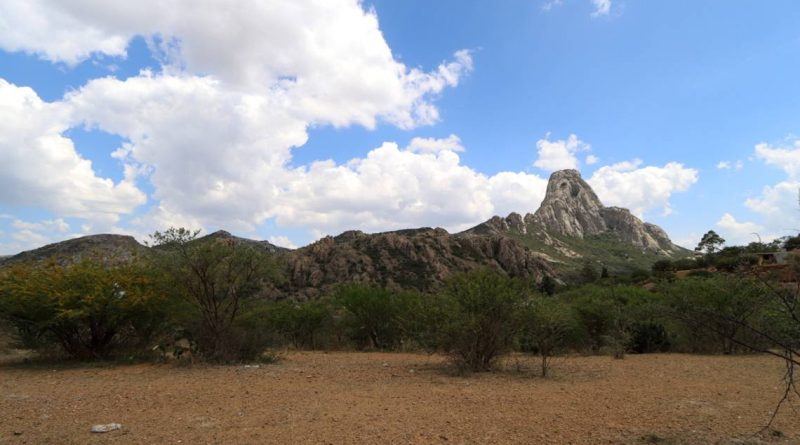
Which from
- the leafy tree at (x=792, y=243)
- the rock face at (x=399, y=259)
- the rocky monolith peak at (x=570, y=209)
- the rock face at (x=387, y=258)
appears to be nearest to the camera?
the leafy tree at (x=792, y=243)

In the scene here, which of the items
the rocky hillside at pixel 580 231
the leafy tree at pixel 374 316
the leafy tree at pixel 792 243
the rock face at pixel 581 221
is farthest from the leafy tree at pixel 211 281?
the rock face at pixel 581 221

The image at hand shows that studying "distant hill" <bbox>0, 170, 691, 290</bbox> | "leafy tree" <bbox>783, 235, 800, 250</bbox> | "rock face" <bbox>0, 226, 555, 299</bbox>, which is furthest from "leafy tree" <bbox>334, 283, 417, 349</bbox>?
"rock face" <bbox>0, 226, 555, 299</bbox>

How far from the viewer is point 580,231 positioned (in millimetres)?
130750

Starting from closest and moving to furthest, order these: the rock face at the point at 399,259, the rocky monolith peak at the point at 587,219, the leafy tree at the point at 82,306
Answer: the leafy tree at the point at 82,306 < the rock face at the point at 399,259 < the rocky monolith peak at the point at 587,219

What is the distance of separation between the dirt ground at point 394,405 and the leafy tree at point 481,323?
676 mm

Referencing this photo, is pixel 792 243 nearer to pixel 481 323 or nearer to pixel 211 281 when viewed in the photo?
pixel 481 323

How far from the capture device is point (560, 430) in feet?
22.0

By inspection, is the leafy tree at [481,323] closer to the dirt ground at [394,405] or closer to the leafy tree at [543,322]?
the leafy tree at [543,322]

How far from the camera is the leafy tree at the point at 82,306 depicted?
13570 mm

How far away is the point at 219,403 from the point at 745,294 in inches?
634

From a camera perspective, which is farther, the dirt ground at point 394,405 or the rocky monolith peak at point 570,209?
the rocky monolith peak at point 570,209

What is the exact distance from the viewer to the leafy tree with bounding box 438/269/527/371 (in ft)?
40.9

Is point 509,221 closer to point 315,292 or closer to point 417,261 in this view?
point 417,261

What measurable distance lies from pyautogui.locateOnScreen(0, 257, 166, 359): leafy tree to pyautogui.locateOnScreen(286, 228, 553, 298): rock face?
31.4 m
